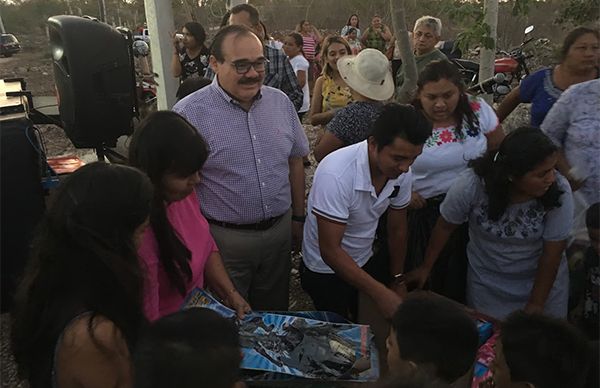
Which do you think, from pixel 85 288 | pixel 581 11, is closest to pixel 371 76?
pixel 85 288

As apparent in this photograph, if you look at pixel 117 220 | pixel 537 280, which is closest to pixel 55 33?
pixel 117 220

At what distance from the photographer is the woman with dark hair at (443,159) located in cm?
264

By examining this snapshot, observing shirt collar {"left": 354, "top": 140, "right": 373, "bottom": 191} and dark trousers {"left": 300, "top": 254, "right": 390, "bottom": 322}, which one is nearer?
shirt collar {"left": 354, "top": 140, "right": 373, "bottom": 191}

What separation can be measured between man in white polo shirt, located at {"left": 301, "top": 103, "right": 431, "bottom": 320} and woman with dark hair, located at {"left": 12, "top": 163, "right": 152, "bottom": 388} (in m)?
0.98

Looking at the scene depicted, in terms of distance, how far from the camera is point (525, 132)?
82.6 inches

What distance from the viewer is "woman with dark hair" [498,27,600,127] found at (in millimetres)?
2904

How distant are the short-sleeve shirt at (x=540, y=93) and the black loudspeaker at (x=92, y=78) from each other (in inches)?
113

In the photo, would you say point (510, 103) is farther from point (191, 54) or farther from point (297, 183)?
point (191, 54)

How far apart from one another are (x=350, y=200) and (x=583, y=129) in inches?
52.5

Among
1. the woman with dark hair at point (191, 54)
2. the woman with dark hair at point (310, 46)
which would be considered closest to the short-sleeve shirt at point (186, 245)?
the woman with dark hair at point (191, 54)

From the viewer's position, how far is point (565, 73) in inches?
119

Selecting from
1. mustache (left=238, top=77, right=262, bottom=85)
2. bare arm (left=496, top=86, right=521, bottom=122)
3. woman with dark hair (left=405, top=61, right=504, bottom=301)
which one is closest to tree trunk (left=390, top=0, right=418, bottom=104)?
bare arm (left=496, top=86, right=521, bottom=122)

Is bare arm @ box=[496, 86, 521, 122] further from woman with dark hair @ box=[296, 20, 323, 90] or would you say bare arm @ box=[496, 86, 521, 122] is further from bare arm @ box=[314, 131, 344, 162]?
woman with dark hair @ box=[296, 20, 323, 90]

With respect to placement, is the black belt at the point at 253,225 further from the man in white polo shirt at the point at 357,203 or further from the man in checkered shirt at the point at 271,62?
the man in checkered shirt at the point at 271,62
